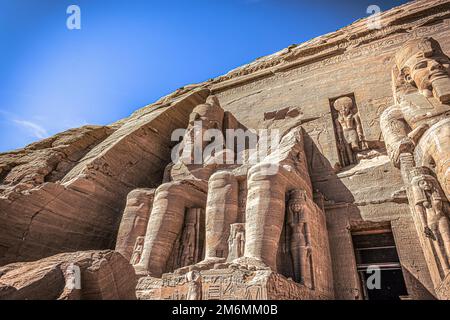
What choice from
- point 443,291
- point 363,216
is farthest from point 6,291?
point 363,216

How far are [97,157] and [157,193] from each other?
1.78 m

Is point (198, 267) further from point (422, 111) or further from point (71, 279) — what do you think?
point (422, 111)

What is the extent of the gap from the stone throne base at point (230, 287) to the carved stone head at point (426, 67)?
324 centimetres

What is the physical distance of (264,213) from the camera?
130 inches

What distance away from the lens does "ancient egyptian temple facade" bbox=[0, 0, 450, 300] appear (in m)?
2.95

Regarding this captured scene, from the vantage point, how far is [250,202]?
349cm

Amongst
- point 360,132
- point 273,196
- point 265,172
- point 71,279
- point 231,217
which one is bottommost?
point 71,279

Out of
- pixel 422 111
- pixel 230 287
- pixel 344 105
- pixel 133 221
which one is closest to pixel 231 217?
pixel 230 287

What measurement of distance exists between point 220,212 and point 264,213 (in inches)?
26.9

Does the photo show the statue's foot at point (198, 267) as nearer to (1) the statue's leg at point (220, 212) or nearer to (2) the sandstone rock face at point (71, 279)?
(1) the statue's leg at point (220, 212)

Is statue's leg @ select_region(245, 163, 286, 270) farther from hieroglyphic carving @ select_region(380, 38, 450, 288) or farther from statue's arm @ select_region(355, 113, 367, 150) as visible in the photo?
statue's arm @ select_region(355, 113, 367, 150)

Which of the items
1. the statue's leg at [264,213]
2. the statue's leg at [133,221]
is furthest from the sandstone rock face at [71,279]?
the statue's leg at [133,221]

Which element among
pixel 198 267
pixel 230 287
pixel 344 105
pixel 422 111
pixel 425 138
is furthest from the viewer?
pixel 344 105

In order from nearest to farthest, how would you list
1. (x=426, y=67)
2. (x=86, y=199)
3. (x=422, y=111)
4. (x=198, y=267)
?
1. (x=198, y=267)
2. (x=422, y=111)
3. (x=426, y=67)
4. (x=86, y=199)
